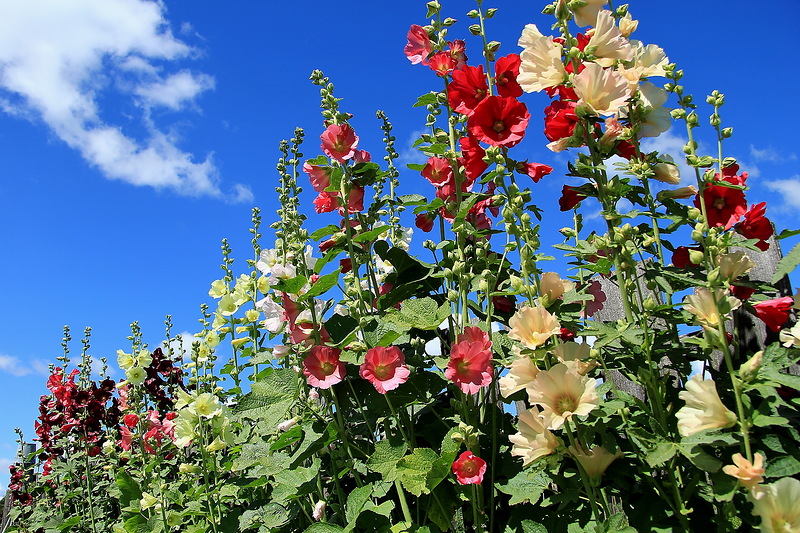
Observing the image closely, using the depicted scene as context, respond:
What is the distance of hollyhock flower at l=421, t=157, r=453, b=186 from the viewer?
213 cm

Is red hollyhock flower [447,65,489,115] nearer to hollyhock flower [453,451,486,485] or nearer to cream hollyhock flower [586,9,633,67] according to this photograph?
cream hollyhock flower [586,9,633,67]

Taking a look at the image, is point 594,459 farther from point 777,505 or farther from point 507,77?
point 507,77

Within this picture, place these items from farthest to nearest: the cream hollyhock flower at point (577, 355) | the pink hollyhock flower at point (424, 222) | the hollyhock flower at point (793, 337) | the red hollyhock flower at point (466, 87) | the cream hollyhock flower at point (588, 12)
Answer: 1. the pink hollyhock flower at point (424, 222)
2. the red hollyhock flower at point (466, 87)
3. the cream hollyhock flower at point (588, 12)
4. the cream hollyhock flower at point (577, 355)
5. the hollyhock flower at point (793, 337)

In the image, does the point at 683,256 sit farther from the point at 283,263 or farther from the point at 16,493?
the point at 16,493

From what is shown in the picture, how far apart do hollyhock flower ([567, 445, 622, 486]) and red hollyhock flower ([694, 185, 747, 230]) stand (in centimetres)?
78

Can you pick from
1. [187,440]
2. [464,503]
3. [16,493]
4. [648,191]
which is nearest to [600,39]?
[648,191]

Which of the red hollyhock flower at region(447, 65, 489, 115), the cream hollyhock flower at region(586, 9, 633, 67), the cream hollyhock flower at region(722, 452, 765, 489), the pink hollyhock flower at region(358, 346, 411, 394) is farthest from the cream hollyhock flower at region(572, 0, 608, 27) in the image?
the cream hollyhock flower at region(722, 452, 765, 489)

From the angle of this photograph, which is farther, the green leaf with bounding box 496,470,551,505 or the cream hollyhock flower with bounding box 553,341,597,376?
the green leaf with bounding box 496,470,551,505

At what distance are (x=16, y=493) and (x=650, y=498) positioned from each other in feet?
21.3

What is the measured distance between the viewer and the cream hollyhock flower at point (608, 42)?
1601mm

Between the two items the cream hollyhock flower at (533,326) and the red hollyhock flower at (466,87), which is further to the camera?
the red hollyhock flower at (466,87)

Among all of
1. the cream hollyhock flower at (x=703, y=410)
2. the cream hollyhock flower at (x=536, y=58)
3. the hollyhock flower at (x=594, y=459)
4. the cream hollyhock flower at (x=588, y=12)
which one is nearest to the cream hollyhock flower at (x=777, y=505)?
the cream hollyhock flower at (x=703, y=410)

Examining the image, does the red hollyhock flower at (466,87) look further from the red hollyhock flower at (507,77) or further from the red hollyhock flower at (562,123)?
the red hollyhock flower at (562,123)

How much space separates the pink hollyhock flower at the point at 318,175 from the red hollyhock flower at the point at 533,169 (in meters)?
0.66
